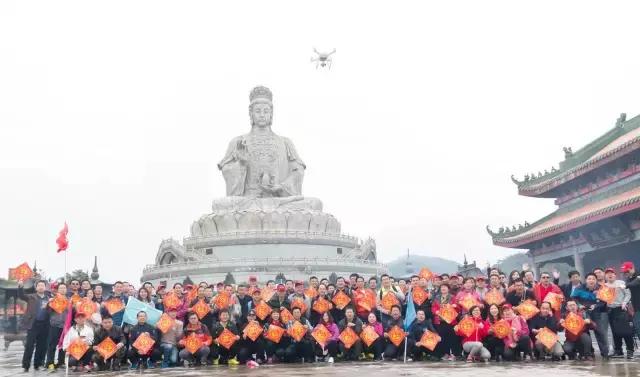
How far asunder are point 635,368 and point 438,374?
2.71 metres

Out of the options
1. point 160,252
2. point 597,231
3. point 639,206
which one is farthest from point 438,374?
point 160,252

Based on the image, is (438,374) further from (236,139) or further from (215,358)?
(236,139)

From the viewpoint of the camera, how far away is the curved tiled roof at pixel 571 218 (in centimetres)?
1975

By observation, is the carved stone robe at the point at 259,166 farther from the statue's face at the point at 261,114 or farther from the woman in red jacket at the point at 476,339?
the woman in red jacket at the point at 476,339

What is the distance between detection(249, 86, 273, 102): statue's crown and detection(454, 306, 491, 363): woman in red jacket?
71.5 ft

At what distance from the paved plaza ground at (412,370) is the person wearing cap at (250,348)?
0.66 metres

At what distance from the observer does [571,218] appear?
902 inches

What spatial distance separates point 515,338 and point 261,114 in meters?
21.9

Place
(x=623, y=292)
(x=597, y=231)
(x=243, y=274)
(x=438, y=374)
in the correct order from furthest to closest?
(x=243, y=274) < (x=597, y=231) < (x=623, y=292) < (x=438, y=374)

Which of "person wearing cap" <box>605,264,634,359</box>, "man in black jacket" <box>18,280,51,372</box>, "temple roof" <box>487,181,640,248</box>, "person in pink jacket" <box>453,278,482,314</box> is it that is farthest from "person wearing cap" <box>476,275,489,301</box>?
"temple roof" <box>487,181,640,248</box>

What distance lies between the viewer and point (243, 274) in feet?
83.2

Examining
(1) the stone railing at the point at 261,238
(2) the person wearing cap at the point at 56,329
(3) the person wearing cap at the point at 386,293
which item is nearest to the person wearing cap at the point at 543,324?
(3) the person wearing cap at the point at 386,293

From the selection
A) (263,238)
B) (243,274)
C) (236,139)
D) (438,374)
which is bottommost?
(438,374)

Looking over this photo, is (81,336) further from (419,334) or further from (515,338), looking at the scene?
(515,338)
